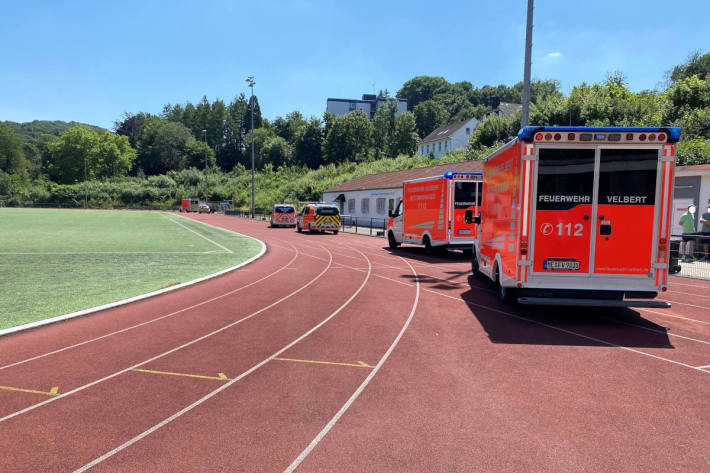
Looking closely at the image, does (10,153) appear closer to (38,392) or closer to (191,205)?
(191,205)

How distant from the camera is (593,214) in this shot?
7.75m

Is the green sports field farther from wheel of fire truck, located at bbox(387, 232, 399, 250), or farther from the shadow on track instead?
the shadow on track

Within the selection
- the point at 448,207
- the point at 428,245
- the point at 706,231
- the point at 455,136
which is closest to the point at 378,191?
the point at 428,245

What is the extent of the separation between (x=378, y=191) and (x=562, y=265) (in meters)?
32.1

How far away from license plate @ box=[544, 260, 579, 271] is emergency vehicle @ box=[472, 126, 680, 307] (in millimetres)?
16

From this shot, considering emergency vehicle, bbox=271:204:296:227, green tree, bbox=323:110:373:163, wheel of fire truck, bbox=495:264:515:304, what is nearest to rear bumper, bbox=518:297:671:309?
wheel of fire truck, bbox=495:264:515:304

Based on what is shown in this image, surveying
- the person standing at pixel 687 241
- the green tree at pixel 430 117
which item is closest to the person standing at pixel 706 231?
the person standing at pixel 687 241

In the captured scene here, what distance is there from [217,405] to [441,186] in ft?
45.4

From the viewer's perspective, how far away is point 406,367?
18.7 feet

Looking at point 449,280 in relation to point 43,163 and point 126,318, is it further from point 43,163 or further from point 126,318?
point 43,163

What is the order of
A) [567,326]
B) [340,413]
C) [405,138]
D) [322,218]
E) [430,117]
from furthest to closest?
[430,117]
[405,138]
[322,218]
[567,326]
[340,413]

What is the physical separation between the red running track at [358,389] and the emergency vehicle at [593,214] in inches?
29.3

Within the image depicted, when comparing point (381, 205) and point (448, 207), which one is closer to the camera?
point (448, 207)

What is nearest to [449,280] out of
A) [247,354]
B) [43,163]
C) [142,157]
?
[247,354]
